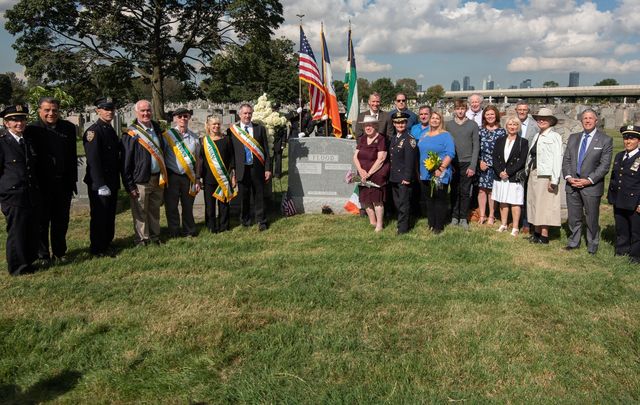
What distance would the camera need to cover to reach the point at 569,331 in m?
4.41

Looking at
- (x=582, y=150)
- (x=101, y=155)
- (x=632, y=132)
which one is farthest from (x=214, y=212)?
(x=632, y=132)

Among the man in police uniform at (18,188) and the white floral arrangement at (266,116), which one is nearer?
the man in police uniform at (18,188)

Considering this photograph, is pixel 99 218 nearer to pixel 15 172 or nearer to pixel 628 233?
pixel 15 172

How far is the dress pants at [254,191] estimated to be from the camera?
7.93 m

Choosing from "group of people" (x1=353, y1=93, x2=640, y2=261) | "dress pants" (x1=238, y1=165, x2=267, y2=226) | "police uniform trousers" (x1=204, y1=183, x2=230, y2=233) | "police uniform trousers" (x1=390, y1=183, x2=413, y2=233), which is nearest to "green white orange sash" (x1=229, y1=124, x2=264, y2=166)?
"dress pants" (x1=238, y1=165, x2=267, y2=226)

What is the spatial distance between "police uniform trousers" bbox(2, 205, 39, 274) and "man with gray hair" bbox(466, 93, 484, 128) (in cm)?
645

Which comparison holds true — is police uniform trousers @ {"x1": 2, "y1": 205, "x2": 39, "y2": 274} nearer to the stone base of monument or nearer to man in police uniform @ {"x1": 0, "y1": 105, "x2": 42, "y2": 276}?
man in police uniform @ {"x1": 0, "y1": 105, "x2": 42, "y2": 276}

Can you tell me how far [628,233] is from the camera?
21.1 feet

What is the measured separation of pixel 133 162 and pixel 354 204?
12.8 feet

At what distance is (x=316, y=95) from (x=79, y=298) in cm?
595

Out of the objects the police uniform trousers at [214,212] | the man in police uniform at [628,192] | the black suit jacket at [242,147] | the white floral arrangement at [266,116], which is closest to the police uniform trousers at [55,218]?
the police uniform trousers at [214,212]

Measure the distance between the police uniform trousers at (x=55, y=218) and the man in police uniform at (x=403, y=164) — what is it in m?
4.55

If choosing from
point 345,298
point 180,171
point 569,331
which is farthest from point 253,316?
point 180,171

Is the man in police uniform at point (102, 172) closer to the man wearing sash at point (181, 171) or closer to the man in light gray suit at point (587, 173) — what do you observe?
the man wearing sash at point (181, 171)
